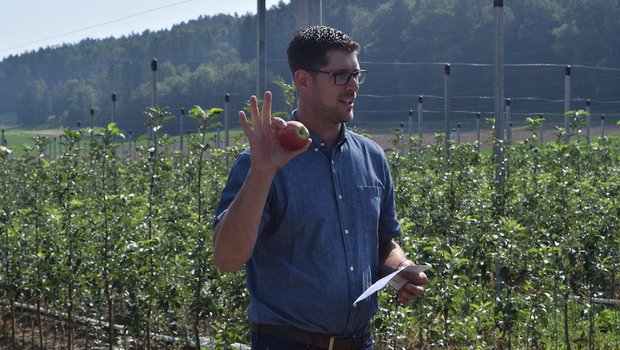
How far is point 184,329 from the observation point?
6281 mm

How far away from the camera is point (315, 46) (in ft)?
9.87

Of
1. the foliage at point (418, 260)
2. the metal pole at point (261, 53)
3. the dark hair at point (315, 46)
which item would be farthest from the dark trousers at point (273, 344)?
the metal pole at point (261, 53)

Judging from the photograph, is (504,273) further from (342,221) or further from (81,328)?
(81,328)

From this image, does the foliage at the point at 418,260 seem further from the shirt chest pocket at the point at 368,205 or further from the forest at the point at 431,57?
the forest at the point at 431,57

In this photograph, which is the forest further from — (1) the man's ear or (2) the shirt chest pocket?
(1) the man's ear

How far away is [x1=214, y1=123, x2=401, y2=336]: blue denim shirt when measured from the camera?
2928 mm

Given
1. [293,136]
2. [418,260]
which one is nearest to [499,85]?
[418,260]

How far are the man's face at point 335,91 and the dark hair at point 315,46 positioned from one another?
23 millimetres

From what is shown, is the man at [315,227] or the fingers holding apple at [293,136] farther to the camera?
the man at [315,227]

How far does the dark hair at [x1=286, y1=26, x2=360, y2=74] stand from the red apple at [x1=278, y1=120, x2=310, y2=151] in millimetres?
487

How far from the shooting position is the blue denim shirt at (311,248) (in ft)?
9.61

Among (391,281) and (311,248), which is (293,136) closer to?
(311,248)

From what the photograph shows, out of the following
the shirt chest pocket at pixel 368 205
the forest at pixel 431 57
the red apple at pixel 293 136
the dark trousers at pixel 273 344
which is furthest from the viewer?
the forest at pixel 431 57

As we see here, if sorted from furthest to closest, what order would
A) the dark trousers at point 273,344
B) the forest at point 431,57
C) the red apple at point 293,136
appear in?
the forest at point 431,57, the dark trousers at point 273,344, the red apple at point 293,136
